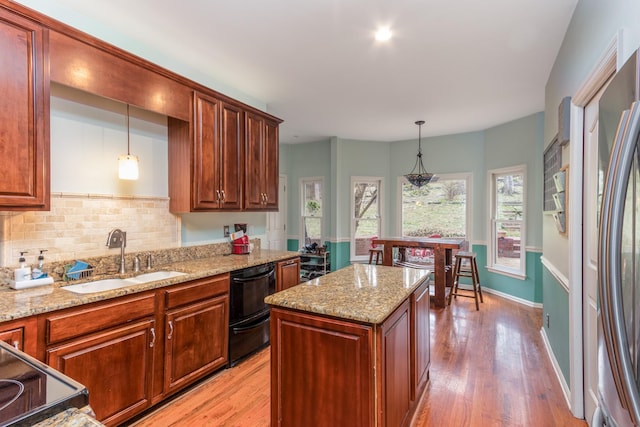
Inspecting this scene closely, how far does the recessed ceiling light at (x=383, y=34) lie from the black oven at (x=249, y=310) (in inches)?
84.8

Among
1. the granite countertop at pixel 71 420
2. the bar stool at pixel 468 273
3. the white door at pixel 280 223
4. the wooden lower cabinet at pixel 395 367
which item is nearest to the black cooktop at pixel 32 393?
the granite countertop at pixel 71 420

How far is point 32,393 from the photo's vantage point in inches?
31.2

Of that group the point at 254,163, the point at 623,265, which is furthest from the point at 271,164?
the point at 623,265

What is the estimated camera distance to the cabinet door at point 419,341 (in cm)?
200

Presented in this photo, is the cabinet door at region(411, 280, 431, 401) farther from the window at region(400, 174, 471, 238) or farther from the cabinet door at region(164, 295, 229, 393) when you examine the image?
the window at region(400, 174, 471, 238)

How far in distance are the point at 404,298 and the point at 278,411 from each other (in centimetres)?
89

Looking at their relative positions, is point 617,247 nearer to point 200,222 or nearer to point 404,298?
point 404,298

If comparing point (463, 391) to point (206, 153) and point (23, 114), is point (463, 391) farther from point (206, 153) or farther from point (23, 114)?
point (23, 114)

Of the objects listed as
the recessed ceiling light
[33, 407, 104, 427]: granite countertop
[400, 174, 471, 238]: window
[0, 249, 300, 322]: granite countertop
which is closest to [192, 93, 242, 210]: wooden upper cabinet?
[0, 249, 300, 322]: granite countertop

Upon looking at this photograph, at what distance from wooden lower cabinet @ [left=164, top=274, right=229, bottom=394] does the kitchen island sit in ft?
3.02

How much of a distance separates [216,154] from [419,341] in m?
2.24

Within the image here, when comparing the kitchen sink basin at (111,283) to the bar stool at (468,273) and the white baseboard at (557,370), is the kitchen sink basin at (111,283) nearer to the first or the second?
the white baseboard at (557,370)

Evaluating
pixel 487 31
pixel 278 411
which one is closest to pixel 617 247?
pixel 278 411

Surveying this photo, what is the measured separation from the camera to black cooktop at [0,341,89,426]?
0.71m
